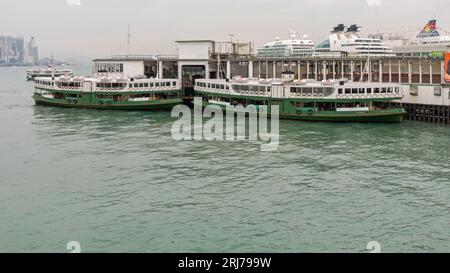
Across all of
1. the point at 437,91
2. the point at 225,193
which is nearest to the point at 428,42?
the point at 437,91

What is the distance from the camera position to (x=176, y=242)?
85.5 feet

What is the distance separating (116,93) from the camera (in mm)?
95375

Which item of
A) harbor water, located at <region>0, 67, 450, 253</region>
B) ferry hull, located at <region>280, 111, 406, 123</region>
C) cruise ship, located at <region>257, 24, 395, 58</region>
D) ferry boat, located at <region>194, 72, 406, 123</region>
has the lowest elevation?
harbor water, located at <region>0, 67, 450, 253</region>

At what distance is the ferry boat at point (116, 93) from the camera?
3706 inches

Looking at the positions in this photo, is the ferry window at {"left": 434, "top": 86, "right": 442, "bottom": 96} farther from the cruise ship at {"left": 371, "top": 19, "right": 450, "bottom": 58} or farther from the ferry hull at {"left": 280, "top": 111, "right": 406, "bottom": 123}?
the cruise ship at {"left": 371, "top": 19, "right": 450, "bottom": 58}

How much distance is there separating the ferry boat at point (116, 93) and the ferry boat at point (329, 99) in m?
19.8

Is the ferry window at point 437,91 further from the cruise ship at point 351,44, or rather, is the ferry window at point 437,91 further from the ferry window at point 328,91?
the cruise ship at point 351,44

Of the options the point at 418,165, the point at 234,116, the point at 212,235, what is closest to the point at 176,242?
the point at 212,235

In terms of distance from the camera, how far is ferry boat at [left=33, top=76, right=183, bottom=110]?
309ft

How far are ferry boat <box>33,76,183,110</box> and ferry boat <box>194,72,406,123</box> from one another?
19781 mm

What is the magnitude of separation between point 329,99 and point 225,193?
4316cm

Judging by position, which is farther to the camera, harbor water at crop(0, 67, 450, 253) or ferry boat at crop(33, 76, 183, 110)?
ferry boat at crop(33, 76, 183, 110)

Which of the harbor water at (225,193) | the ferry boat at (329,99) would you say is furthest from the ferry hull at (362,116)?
the harbor water at (225,193)

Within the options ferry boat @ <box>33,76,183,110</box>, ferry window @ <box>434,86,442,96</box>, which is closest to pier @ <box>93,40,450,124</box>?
ferry window @ <box>434,86,442,96</box>
